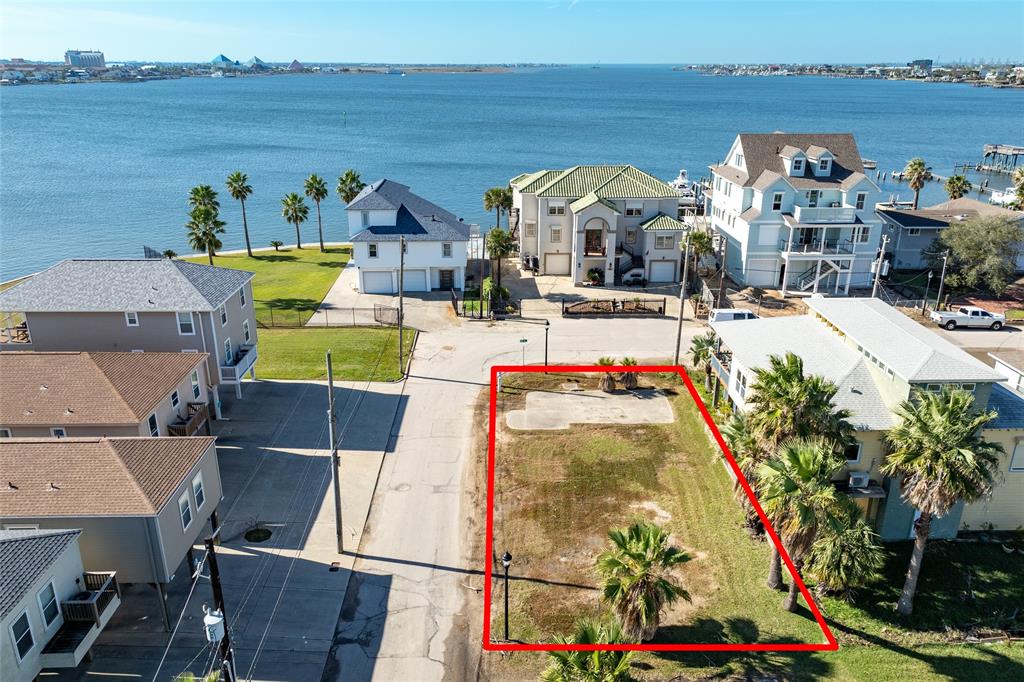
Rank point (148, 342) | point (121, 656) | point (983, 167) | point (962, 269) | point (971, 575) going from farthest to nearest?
1. point (983, 167)
2. point (962, 269)
3. point (148, 342)
4. point (971, 575)
5. point (121, 656)

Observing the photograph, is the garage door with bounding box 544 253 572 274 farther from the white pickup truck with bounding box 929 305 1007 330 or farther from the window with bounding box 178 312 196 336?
the window with bounding box 178 312 196 336

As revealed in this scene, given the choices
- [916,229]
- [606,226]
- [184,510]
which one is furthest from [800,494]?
[916,229]

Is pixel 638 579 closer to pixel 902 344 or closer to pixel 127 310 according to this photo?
pixel 902 344

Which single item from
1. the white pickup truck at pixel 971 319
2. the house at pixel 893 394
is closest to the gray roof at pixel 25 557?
the house at pixel 893 394

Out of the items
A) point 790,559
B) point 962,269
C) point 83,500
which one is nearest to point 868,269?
point 962,269

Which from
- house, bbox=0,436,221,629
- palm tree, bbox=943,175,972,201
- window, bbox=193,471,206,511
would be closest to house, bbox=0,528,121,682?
house, bbox=0,436,221,629

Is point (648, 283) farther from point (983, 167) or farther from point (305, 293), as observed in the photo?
point (983, 167)
